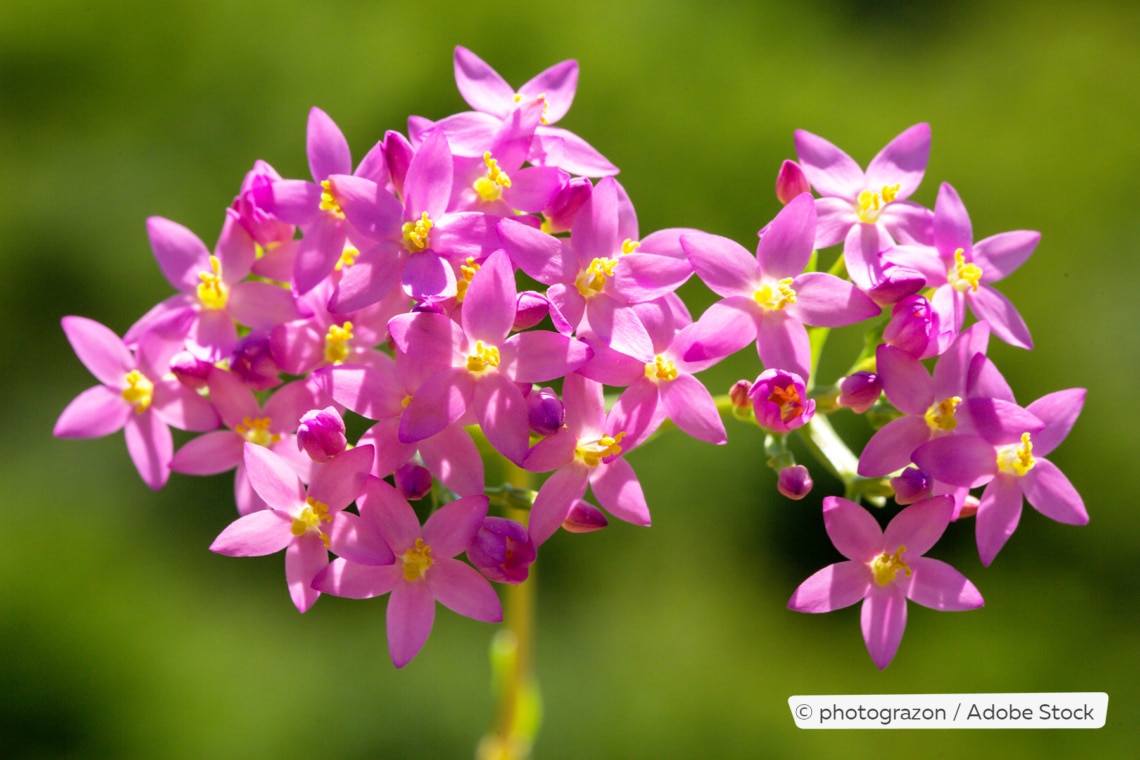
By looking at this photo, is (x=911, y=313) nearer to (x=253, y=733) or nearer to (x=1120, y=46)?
(x=253, y=733)

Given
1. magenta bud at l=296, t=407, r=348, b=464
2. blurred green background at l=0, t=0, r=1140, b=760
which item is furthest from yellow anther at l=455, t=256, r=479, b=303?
blurred green background at l=0, t=0, r=1140, b=760

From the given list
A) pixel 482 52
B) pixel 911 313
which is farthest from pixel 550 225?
pixel 482 52

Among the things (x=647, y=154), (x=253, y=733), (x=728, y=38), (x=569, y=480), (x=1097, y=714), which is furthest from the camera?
(x=728, y=38)

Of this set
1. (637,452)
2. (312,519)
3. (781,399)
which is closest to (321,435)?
(312,519)

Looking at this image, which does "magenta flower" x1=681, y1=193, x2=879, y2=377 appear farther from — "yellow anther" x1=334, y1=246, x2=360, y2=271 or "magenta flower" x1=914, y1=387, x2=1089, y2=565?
"yellow anther" x1=334, y1=246, x2=360, y2=271

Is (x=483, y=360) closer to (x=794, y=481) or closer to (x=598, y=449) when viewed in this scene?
(x=598, y=449)

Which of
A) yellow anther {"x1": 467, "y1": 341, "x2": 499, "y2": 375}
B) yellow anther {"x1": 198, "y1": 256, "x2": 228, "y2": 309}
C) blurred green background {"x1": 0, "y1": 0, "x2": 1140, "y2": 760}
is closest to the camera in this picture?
yellow anther {"x1": 467, "y1": 341, "x2": 499, "y2": 375}
